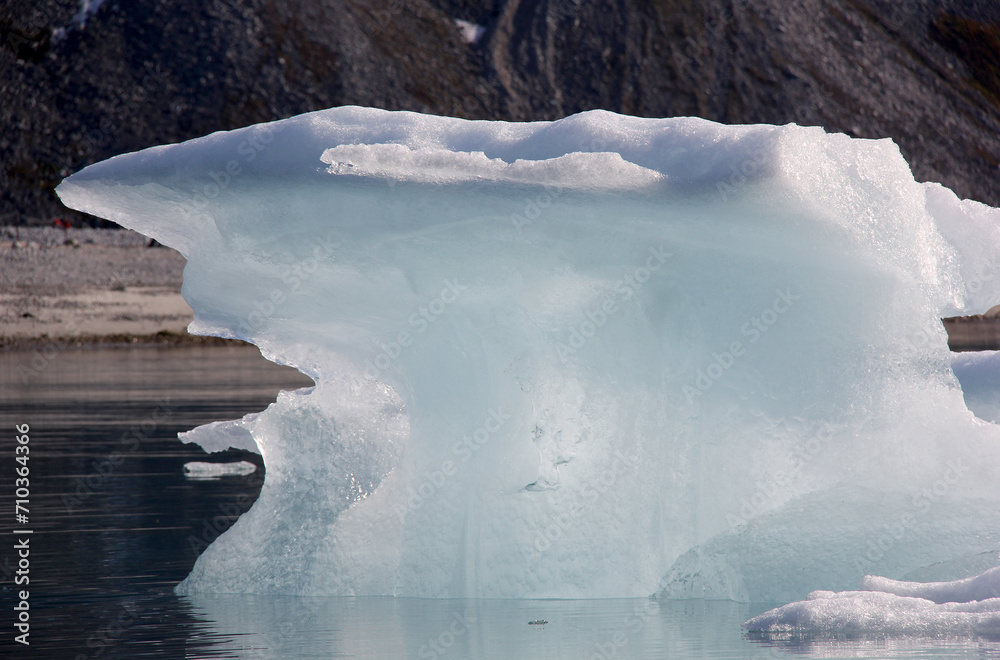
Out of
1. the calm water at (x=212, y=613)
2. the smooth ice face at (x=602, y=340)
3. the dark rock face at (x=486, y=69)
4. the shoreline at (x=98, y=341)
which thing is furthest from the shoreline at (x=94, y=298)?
the smooth ice face at (x=602, y=340)

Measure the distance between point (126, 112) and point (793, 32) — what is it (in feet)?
132

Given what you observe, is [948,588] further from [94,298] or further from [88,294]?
[88,294]

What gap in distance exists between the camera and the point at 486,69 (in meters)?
76.8

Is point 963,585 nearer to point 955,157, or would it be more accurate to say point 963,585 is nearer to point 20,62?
point 20,62

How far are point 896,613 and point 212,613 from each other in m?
3.60

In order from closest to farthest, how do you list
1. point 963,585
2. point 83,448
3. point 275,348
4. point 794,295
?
point 963,585 < point 794,295 < point 275,348 < point 83,448

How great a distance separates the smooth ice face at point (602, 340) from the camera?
6848 mm

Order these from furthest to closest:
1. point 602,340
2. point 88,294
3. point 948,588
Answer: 1. point 88,294
2. point 602,340
3. point 948,588

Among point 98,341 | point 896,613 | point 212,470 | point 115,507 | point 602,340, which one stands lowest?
point 896,613

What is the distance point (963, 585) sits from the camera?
21.7 feet

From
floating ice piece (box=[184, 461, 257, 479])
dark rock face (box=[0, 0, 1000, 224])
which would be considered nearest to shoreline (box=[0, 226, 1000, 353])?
dark rock face (box=[0, 0, 1000, 224])

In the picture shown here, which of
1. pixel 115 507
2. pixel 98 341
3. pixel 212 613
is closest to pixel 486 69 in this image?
pixel 98 341

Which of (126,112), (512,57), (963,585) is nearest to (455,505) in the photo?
(963,585)

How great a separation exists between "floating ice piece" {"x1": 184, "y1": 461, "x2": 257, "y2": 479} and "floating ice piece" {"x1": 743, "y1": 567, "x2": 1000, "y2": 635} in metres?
8.24
